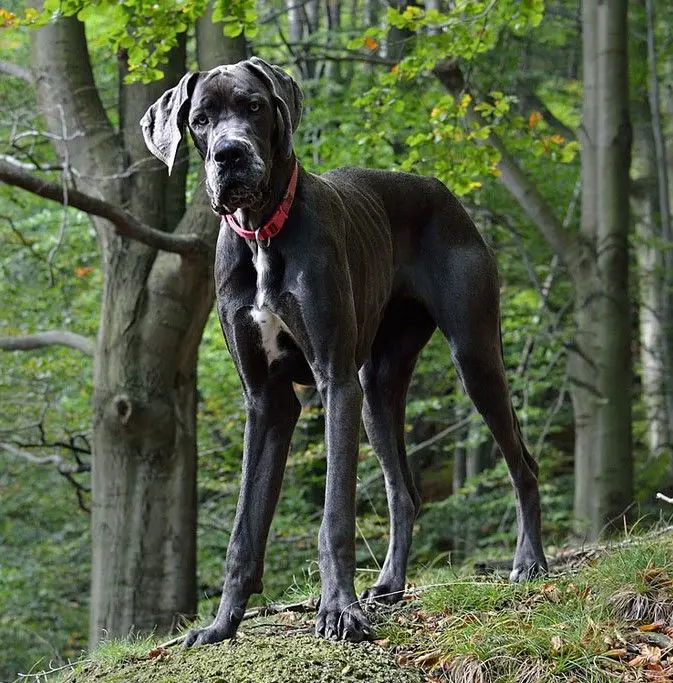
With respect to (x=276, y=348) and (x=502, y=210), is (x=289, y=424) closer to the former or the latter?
(x=276, y=348)

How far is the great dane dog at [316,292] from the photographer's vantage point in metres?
4.32

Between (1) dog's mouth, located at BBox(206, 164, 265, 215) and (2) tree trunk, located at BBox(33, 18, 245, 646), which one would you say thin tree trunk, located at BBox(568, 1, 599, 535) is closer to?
(2) tree trunk, located at BBox(33, 18, 245, 646)

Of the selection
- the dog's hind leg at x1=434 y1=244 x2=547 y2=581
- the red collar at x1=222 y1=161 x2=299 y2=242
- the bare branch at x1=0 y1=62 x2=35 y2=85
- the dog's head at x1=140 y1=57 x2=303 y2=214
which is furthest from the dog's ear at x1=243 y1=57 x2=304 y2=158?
the bare branch at x1=0 y1=62 x2=35 y2=85

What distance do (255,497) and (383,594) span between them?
928mm

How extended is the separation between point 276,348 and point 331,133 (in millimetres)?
7593

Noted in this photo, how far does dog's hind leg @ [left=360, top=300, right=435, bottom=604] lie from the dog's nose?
5.94 ft

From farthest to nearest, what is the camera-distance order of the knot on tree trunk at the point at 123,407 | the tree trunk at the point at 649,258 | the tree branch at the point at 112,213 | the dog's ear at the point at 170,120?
1. the tree trunk at the point at 649,258
2. the knot on tree trunk at the point at 123,407
3. the tree branch at the point at 112,213
4. the dog's ear at the point at 170,120

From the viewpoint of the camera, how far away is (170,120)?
4.51m

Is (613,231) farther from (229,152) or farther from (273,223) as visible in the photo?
(229,152)

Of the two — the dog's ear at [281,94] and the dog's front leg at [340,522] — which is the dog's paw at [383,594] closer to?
the dog's front leg at [340,522]

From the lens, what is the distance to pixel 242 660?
4219mm

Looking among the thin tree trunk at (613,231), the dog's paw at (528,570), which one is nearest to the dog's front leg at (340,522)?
the dog's paw at (528,570)

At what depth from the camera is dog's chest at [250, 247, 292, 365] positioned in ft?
14.9

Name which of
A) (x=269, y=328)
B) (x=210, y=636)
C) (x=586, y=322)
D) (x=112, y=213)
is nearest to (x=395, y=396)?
(x=269, y=328)
